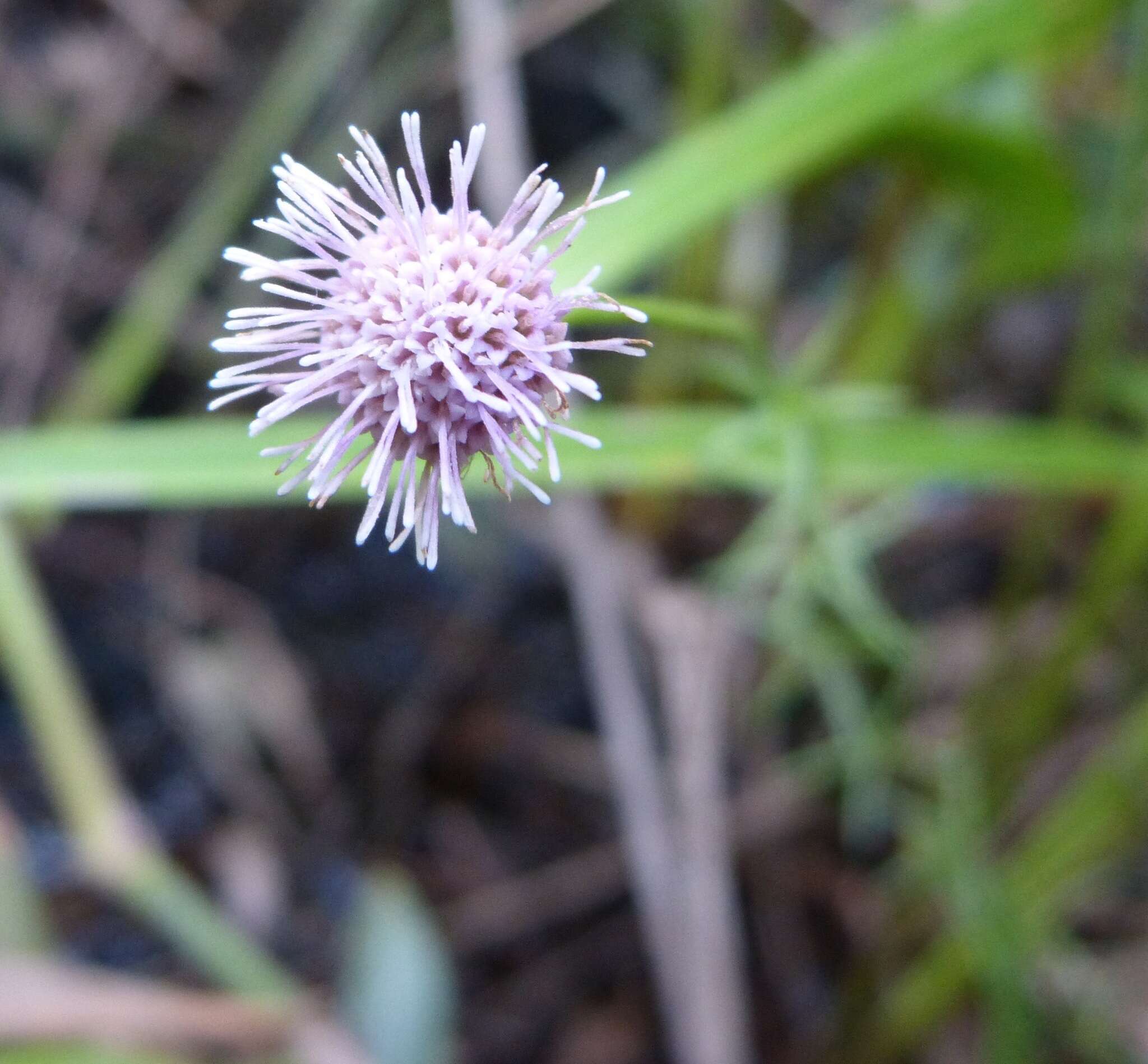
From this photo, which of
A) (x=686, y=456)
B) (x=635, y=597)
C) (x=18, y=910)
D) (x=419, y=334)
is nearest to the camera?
(x=419, y=334)

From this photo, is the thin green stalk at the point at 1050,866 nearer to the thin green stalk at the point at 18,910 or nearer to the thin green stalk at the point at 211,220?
the thin green stalk at the point at 18,910

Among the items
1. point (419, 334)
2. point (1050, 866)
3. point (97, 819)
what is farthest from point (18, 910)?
point (1050, 866)

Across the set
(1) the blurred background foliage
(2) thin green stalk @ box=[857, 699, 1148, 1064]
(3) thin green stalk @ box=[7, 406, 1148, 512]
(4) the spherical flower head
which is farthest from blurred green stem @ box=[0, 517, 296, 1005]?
(4) the spherical flower head

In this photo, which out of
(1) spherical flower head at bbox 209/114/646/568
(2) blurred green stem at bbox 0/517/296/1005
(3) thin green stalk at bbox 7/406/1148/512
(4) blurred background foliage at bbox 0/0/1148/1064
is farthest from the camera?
(2) blurred green stem at bbox 0/517/296/1005

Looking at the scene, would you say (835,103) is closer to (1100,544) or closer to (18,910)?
(1100,544)

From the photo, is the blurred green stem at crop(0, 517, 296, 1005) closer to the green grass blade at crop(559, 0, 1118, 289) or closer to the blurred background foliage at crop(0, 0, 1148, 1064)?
the blurred background foliage at crop(0, 0, 1148, 1064)

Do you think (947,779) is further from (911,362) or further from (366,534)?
(366,534)
